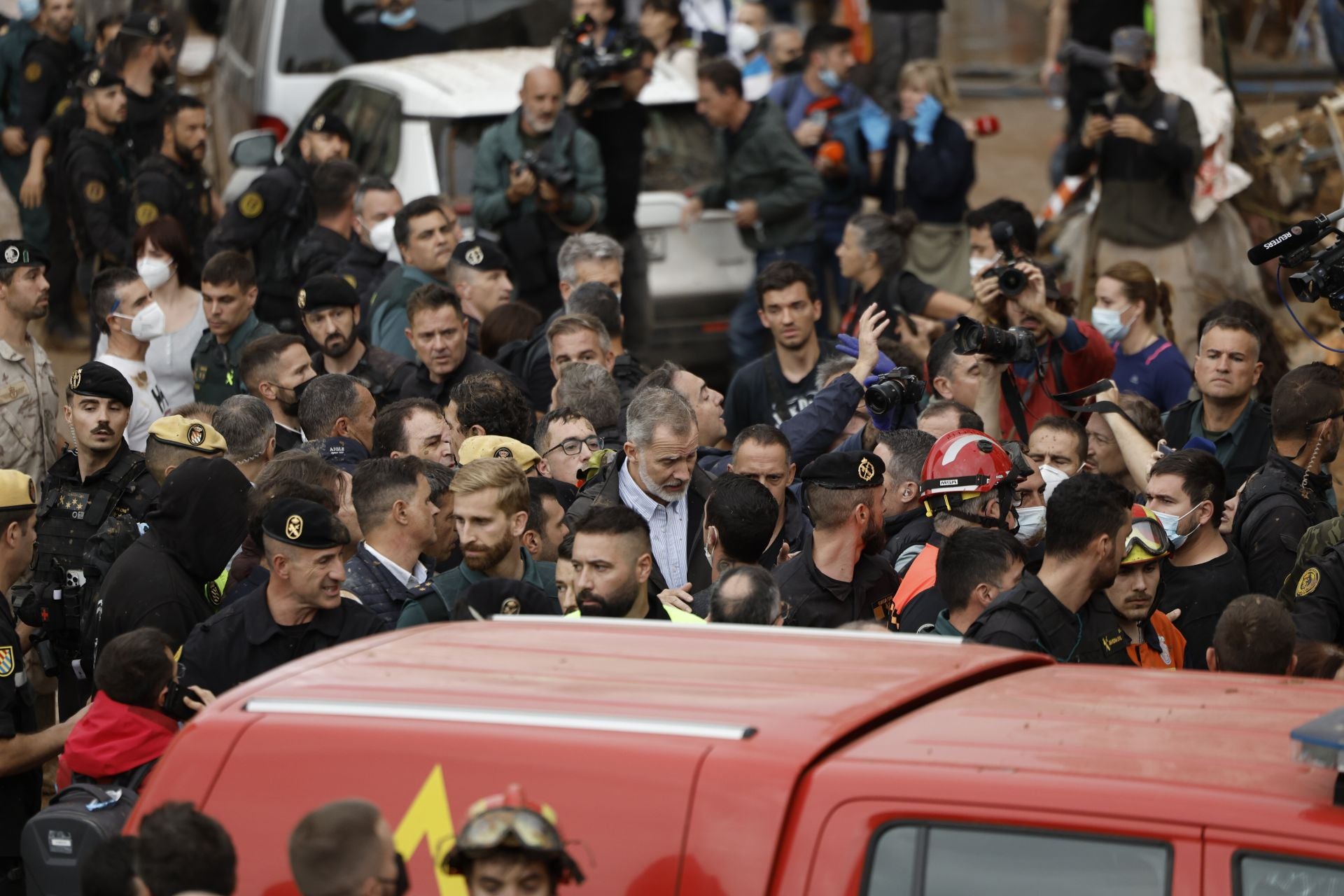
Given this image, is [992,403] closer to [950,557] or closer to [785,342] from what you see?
[785,342]

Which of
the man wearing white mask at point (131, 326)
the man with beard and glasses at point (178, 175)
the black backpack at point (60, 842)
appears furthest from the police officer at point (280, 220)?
the black backpack at point (60, 842)

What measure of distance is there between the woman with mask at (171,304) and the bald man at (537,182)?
6.75ft

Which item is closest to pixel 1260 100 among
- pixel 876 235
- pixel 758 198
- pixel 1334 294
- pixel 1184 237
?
pixel 1184 237

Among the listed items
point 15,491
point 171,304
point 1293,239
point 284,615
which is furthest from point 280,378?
point 1293,239

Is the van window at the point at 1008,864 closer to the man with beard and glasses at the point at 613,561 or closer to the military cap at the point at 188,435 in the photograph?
the man with beard and glasses at the point at 613,561

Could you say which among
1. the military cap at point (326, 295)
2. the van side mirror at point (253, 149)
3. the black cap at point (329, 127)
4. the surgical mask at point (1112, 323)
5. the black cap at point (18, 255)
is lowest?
the surgical mask at point (1112, 323)

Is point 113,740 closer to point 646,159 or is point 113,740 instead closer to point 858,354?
point 858,354

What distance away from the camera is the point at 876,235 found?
9656 mm

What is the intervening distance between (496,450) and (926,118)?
620 centimetres

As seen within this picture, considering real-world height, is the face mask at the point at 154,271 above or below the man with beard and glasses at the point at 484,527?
above

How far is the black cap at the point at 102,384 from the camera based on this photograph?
24.6 feet

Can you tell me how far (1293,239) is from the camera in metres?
6.04

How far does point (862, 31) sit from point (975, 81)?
15.9 feet

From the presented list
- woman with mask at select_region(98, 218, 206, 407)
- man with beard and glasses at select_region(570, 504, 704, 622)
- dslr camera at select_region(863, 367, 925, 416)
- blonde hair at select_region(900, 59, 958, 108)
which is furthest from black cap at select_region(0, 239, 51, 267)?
blonde hair at select_region(900, 59, 958, 108)
